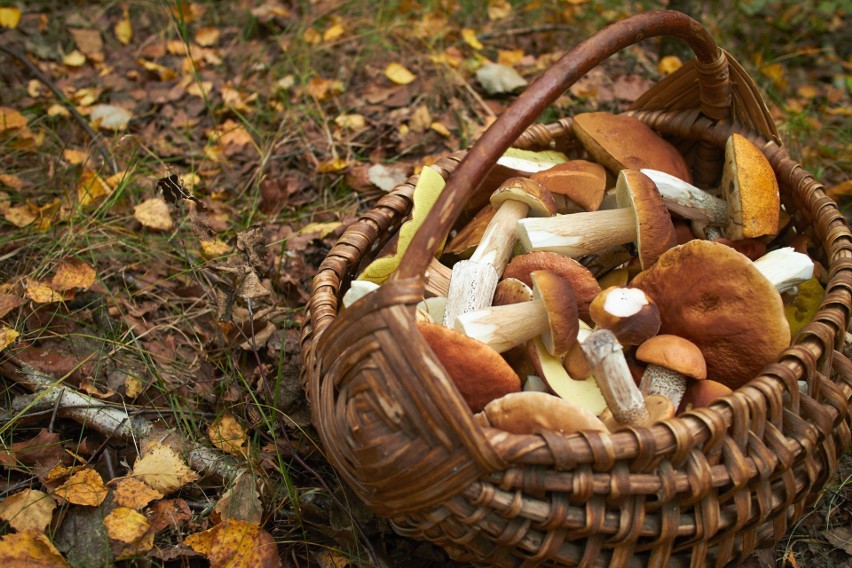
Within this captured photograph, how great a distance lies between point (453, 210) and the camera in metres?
1.28

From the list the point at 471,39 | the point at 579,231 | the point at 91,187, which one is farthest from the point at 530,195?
the point at 471,39

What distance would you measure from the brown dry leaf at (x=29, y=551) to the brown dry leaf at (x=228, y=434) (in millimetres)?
434

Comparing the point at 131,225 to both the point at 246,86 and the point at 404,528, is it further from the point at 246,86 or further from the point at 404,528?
the point at 404,528

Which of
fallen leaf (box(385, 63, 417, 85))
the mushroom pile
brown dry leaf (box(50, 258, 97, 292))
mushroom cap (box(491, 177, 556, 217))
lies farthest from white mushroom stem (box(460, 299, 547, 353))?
fallen leaf (box(385, 63, 417, 85))

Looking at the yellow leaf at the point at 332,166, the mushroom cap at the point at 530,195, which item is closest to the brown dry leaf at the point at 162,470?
the mushroom cap at the point at 530,195

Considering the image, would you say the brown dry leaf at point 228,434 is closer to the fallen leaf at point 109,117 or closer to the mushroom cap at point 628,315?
the mushroom cap at point 628,315

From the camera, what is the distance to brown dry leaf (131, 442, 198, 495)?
165cm

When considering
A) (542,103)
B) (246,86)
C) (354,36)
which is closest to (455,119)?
(354,36)

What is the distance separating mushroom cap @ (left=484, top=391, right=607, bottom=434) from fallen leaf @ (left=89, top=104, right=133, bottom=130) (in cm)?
226

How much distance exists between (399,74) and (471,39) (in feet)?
1.51

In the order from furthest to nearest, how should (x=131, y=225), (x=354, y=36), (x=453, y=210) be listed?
1. (x=354, y=36)
2. (x=131, y=225)
3. (x=453, y=210)

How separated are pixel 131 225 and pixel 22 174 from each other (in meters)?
0.50

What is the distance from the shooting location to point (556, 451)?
1.19 meters

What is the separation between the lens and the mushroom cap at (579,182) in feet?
6.19
